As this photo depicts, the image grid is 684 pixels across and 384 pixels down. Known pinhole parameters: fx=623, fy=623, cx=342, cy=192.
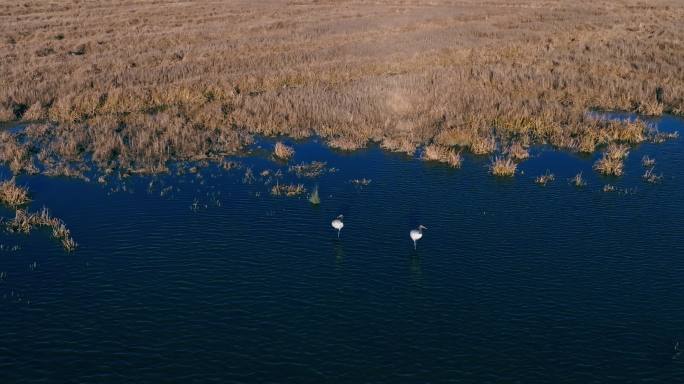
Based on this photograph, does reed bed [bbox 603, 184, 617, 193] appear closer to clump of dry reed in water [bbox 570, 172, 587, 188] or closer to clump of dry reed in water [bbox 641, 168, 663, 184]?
clump of dry reed in water [bbox 570, 172, 587, 188]

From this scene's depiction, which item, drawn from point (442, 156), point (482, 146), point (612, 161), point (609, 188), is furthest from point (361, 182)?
point (612, 161)

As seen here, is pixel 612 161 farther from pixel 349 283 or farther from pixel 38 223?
pixel 38 223

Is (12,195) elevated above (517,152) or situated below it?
above

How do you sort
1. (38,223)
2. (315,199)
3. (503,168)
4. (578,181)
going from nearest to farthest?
(38,223), (315,199), (578,181), (503,168)

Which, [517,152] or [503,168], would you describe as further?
[517,152]

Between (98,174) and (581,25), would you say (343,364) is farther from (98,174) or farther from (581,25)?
(581,25)

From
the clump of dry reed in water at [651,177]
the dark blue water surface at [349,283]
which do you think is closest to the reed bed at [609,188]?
the dark blue water surface at [349,283]

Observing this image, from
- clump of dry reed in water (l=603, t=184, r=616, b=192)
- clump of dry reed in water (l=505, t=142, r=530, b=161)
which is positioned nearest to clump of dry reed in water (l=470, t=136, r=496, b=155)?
clump of dry reed in water (l=505, t=142, r=530, b=161)
